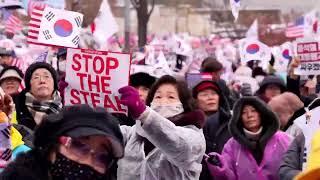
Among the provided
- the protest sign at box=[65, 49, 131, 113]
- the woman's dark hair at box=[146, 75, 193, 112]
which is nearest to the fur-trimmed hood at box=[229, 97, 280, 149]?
the woman's dark hair at box=[146, 75, 193, 112]

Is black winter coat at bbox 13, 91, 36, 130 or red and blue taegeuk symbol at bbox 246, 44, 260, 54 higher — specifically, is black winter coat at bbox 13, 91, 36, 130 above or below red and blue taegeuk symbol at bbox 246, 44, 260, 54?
Answer: below

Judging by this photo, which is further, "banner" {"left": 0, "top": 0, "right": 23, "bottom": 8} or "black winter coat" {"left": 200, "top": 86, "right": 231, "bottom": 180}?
"banner" {"left": 0, "top": 0, "right": 23, "bottom": 8}

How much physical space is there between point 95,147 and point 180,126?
153cm

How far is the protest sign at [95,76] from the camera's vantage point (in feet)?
15.0

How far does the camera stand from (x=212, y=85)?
676 cm

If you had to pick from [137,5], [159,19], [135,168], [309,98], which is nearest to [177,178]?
[135,168]

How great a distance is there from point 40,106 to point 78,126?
3.21 meters

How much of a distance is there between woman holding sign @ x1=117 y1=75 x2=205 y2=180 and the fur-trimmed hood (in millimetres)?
1164

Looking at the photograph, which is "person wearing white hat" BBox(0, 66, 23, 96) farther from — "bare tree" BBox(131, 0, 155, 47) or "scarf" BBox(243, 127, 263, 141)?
"bare tree" BBox(131, 0, 155, 47)

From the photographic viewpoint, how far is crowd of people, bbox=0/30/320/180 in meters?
2.81

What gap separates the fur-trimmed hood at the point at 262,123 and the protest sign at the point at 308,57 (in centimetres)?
203

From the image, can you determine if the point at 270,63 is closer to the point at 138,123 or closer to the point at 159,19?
the point at 138,123

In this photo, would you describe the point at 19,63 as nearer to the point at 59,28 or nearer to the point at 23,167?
the point at 59,28

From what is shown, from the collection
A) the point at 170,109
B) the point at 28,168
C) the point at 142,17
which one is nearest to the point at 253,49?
the point at 170,109
